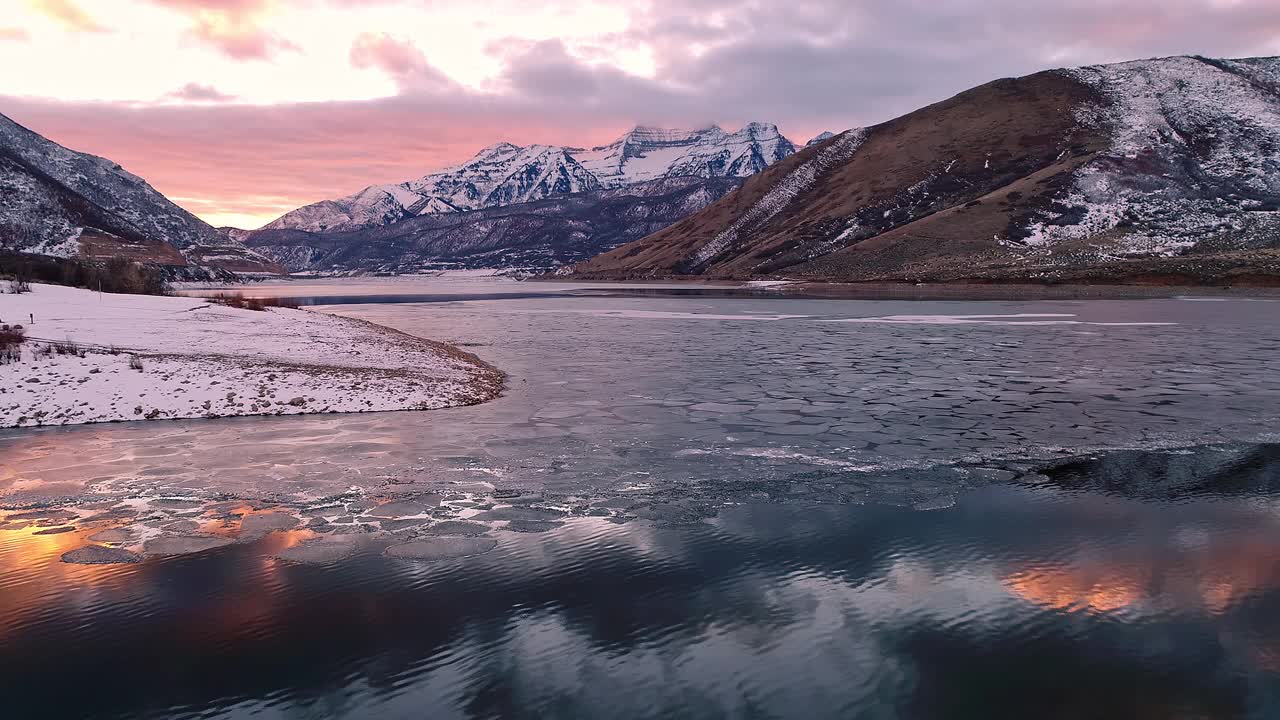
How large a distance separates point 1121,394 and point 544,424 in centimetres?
1882

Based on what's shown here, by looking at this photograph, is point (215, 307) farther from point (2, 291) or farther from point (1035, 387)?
point (1035, 387)

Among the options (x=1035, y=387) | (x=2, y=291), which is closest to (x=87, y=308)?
(x=2, y=291)

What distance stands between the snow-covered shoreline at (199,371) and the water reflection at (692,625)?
470 inches

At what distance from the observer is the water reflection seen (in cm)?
829

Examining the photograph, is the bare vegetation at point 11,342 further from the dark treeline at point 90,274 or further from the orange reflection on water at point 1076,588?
the dark treeline at point 90,274

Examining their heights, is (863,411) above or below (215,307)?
below

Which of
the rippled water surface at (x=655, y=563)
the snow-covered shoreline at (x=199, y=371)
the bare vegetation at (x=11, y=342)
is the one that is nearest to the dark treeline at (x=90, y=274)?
the snow-covered shoreline at (x=199, y=371)

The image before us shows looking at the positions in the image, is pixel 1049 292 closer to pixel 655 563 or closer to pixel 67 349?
pixel 67 349

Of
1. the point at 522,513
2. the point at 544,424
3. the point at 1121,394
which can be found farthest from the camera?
the point at 1121,394

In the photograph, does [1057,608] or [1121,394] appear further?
[1121,394]

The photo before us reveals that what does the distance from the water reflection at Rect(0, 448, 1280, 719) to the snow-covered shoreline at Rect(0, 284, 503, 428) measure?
12.0 metres

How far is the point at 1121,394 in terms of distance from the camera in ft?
87.4

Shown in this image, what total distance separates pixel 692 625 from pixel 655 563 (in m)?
2.12

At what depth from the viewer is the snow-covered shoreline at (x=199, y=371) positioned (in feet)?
79.3
